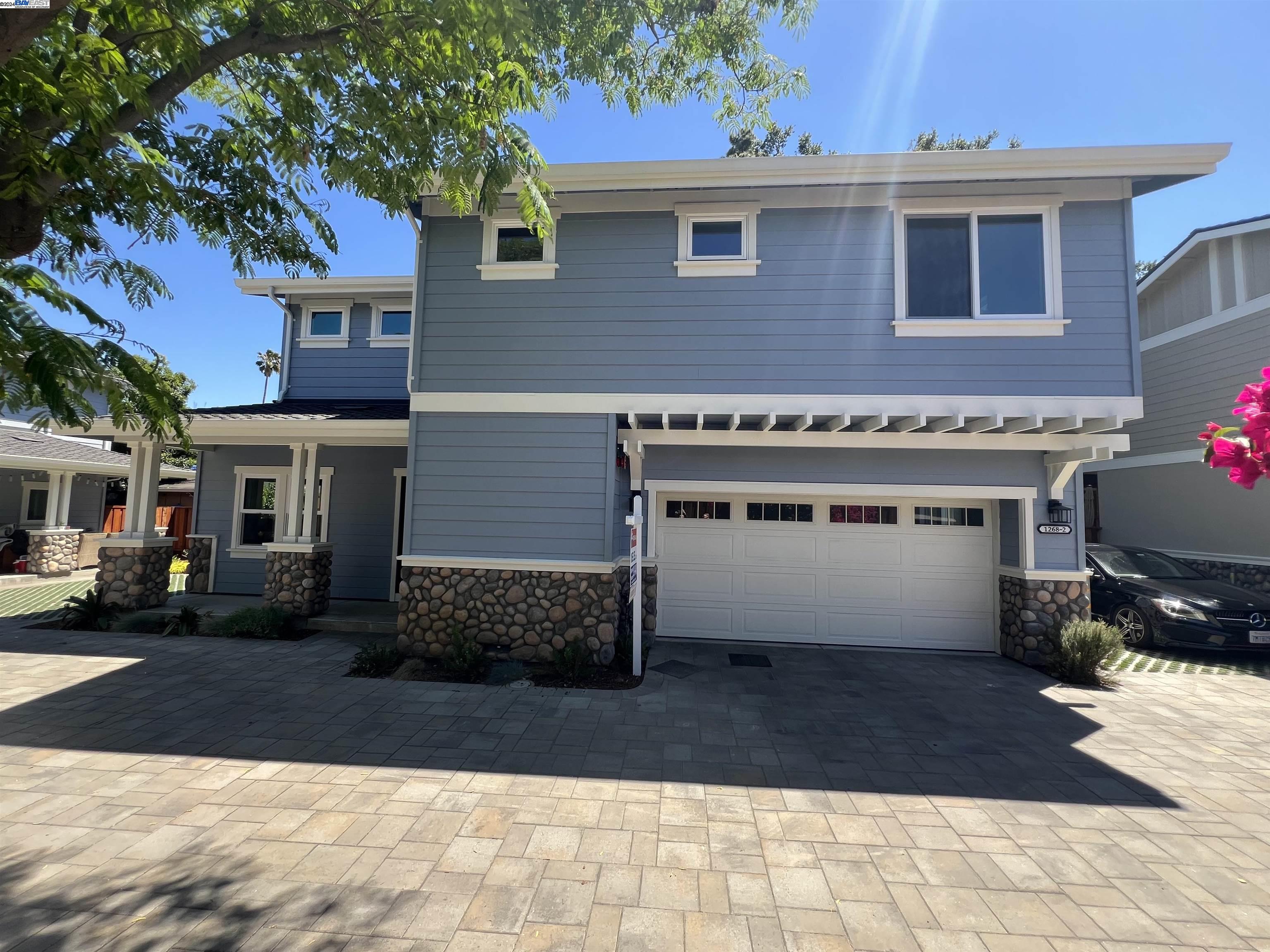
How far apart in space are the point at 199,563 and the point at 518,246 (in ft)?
27.3

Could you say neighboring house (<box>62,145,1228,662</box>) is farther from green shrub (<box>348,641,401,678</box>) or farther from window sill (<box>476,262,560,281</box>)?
green shrub (<box>348,641,401,678</box>)

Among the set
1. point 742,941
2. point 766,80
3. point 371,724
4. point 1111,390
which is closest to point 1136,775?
point 742,941

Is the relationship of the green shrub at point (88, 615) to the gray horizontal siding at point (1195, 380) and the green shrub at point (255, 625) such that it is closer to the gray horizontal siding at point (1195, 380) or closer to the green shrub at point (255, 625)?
the green shrub at point (255, 625)

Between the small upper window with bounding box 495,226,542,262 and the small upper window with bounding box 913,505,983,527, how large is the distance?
5.96m

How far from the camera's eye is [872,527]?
7664 mm

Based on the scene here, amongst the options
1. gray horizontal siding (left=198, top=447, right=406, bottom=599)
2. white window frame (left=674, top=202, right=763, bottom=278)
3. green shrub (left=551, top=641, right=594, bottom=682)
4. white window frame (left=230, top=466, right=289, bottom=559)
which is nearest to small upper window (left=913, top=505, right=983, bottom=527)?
white window frame (left=674, top=202, right=763, bottom=278)

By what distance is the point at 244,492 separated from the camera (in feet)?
33.4

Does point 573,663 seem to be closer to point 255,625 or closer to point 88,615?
point 255,625

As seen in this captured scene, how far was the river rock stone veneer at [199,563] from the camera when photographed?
10.0 metres

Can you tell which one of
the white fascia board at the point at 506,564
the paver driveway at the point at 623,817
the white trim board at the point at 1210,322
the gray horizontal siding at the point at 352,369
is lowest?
the paver driveway at the point at 623,817

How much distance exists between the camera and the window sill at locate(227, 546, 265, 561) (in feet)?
32.7

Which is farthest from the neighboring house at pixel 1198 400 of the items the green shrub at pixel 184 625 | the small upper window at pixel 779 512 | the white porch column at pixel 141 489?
the white porch column at pixel 141 489

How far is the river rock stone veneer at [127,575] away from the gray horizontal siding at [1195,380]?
601 inches

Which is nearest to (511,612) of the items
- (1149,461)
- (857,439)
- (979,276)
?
(857,439)
